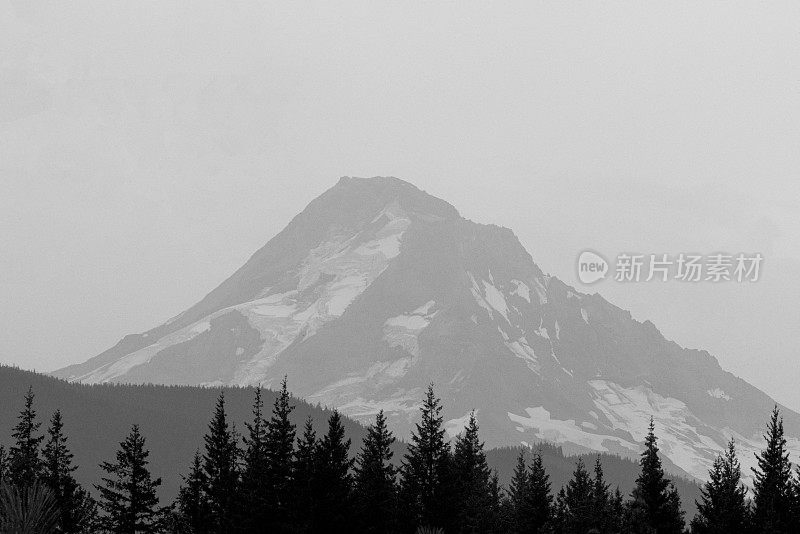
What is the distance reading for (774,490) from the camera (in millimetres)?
69812

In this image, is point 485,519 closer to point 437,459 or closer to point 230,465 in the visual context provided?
point 437,459

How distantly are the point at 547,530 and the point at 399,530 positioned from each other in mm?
14564

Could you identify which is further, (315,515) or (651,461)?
(651,461)

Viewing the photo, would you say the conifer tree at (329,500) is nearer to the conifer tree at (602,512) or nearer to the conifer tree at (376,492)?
the conifer tree at (376,492)

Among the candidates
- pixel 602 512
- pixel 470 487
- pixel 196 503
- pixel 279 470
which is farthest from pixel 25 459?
pixel 602 512

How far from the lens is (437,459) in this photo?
64.3 meters

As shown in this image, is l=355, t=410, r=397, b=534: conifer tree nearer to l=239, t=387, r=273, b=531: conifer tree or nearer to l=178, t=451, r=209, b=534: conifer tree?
l=239, t=387, r=273, b=531: conifer tree

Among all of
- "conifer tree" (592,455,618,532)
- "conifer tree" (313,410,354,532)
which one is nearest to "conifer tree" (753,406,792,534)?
"conifer tree" (592,455,618,532)

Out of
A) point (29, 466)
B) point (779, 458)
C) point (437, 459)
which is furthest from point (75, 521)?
point (779, 458)

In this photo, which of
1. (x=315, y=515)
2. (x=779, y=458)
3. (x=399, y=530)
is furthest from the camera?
(x=779, y=458)

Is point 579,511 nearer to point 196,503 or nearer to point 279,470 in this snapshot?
point 196,503

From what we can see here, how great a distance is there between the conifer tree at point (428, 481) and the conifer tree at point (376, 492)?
1.45 meters

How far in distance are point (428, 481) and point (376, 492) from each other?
725cm

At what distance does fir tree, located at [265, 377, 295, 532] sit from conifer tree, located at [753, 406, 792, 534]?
25640 mm
